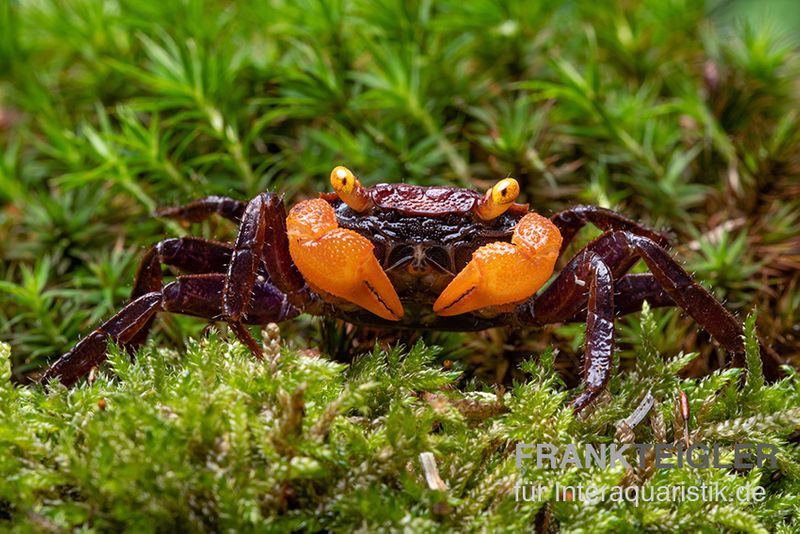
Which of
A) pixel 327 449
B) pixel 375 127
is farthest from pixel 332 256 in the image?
pixel 375 127

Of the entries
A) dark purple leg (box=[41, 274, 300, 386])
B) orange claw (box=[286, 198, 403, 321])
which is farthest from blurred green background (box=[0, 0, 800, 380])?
orange claw (box=[286, 198, 403, 321])

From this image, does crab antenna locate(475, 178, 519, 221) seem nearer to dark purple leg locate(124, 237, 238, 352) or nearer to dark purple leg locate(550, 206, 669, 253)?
dark purple leg locate(550, 206, 669, 253)

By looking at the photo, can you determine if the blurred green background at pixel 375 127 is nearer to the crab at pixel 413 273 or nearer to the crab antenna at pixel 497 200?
the crab at pixel 413 273

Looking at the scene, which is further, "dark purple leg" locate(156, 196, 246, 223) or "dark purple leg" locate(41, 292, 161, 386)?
Answer: "dark purple leg" locate(156, 196, 246, 223)

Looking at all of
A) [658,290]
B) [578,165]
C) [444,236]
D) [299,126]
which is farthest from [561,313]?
[299,126]

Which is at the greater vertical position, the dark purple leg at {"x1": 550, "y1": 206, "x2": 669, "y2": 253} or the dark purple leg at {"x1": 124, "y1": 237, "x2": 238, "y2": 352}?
the dark purple leg at {"x1": 550, "y1": 206, "x2": 669, "y2": 253}

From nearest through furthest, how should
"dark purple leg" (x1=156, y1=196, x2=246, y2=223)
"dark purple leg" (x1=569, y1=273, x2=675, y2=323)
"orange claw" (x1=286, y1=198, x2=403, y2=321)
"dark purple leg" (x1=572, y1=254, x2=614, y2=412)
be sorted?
"dark purple leg" (x1=572, y1=254, x2=614, y2=412) → "orange claw" (x1=286, y1=198, x2=403, y2=321) → "dark purple leg" (x1=569, y1=273, x2=675, y2=323) → "dark purple leg" (x1=156, y1=196, x2=246, y2=223)

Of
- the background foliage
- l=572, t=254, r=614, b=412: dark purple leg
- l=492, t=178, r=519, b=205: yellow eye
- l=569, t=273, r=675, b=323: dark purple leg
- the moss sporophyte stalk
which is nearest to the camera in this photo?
the moss sporophyte stalk
